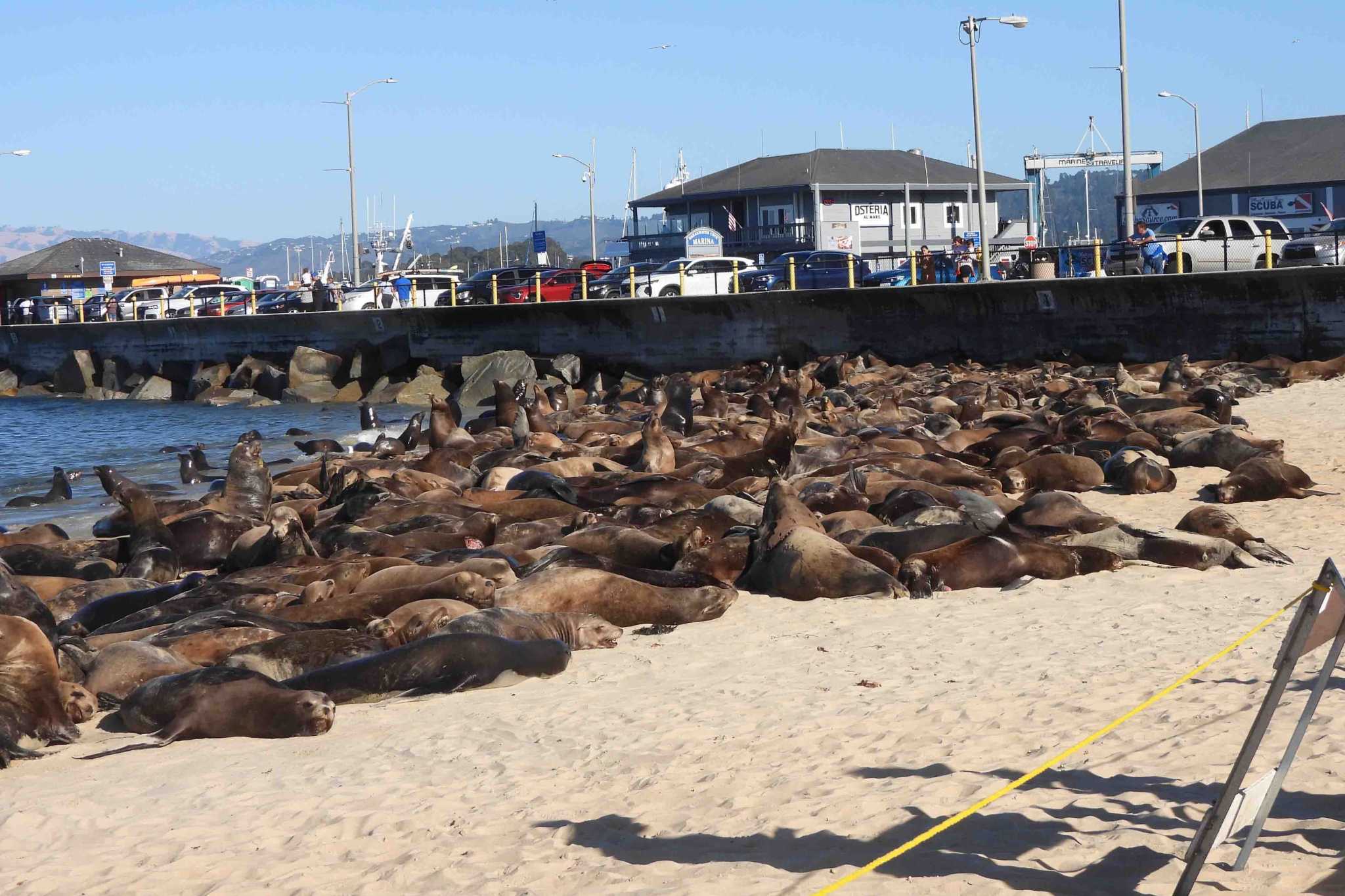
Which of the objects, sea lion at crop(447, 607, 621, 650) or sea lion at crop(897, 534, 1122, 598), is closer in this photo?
sea lion at crop(447, 607, 621, 650)

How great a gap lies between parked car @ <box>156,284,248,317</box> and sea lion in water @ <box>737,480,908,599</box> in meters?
37.3

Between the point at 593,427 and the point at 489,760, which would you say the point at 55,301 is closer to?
the point at 593,427

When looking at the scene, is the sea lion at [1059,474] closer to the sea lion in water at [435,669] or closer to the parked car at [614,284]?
the sea lion in water at [435,669]

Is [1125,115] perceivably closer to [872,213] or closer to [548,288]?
[548,288]

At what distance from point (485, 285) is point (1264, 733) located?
131ft

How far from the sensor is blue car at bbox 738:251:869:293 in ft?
116

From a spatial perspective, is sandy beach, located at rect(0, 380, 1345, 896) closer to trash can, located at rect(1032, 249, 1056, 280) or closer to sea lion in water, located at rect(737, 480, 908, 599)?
sea lion in water, located at rect(737, 480, 908, 599)

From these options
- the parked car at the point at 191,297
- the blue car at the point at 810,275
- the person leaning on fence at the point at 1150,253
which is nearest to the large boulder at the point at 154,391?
the parked car at the point at 191,297

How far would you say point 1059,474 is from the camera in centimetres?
1305

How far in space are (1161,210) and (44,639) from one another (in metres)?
67.3

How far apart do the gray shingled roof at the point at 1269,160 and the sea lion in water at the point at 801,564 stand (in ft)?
203

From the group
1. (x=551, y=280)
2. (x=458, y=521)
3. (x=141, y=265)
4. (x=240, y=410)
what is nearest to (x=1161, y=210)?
(x=551, y=280)

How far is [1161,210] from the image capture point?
221 ft

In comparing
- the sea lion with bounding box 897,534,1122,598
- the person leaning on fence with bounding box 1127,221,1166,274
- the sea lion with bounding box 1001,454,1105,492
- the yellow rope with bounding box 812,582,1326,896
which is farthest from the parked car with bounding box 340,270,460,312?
the yellow rope with bounding box 812,582,1326,896
